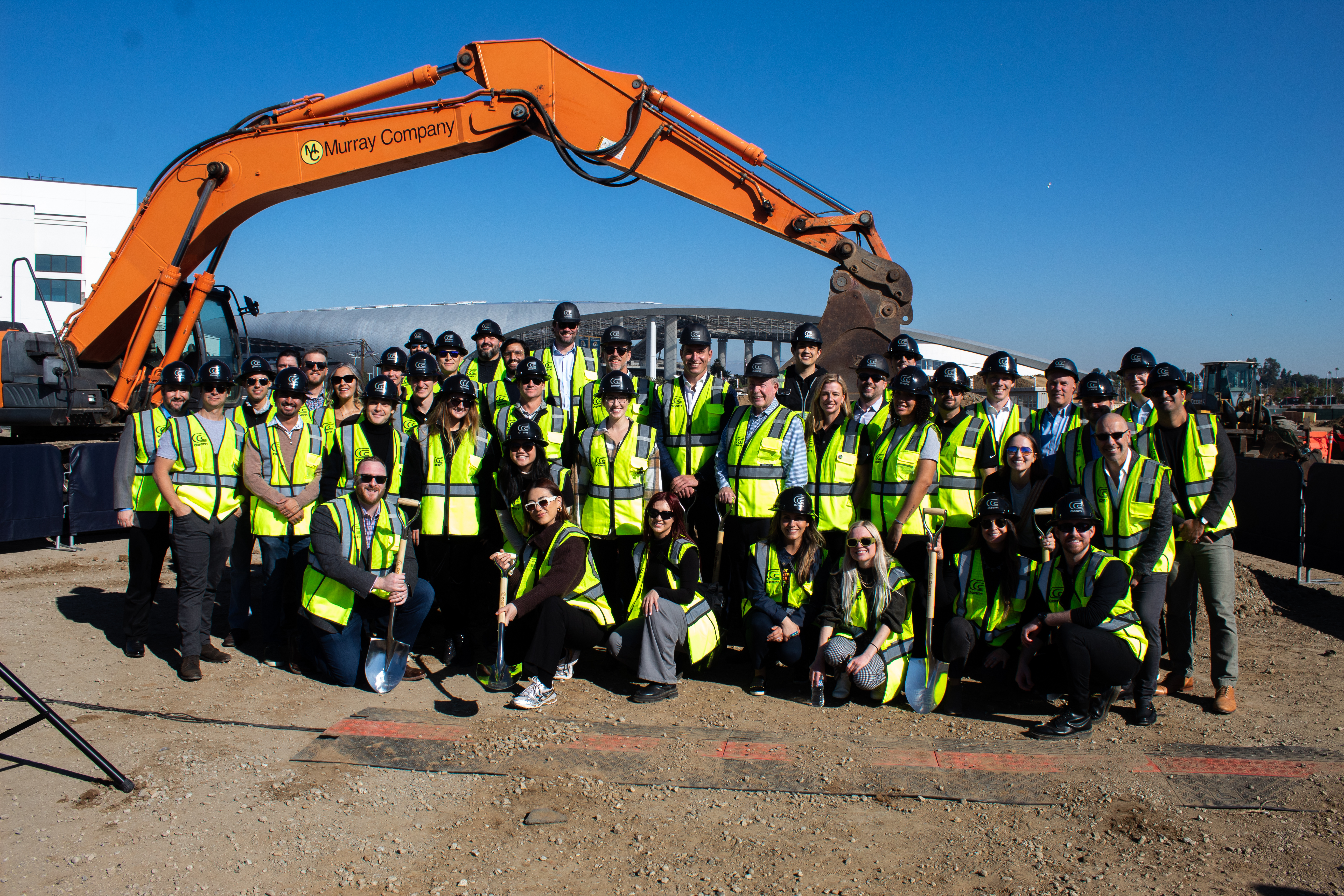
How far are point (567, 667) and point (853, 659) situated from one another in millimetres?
1737

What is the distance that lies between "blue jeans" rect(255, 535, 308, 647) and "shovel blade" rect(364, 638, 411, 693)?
76 cm

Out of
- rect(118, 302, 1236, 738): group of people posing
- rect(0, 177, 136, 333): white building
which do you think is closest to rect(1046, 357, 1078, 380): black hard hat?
rect(118, 302, 1236, 738): group of people posing

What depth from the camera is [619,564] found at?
5.85 meters

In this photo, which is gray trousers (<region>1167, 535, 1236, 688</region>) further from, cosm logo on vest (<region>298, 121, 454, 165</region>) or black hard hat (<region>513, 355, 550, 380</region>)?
cosm logo on vest (<region>298, 121, 454, 165</region>)

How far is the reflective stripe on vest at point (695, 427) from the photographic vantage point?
19.4 ft

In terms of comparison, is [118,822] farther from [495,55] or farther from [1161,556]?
A: [495,55]

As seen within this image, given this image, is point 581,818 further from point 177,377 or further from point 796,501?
point 177,377

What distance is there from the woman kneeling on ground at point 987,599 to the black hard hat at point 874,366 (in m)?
1.07

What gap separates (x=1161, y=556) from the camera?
486 cm

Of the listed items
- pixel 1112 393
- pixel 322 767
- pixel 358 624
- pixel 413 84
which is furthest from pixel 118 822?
pixel 413 84

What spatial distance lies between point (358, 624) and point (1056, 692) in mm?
4128

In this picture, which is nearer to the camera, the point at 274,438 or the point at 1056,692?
the point at 1056,692

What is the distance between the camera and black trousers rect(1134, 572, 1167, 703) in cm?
480

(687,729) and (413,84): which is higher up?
(413,84)
